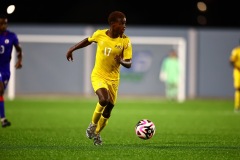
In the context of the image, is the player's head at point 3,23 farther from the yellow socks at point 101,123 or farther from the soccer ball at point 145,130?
the soccer ball at point 145,130

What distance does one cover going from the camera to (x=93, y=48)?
101ft

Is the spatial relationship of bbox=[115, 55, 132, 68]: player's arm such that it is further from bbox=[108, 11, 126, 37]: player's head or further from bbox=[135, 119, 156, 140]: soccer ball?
bbox=[135, 119, 156, 140]: soccer ball

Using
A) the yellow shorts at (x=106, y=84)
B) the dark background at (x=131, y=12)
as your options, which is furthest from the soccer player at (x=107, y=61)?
the dark background at (x=131, y=12)

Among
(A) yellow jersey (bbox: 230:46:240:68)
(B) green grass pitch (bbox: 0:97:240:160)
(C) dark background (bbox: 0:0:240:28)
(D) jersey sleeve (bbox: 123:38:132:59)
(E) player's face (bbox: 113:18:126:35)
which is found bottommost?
(B) green grass pitch (bbox: 0:97:240:160)

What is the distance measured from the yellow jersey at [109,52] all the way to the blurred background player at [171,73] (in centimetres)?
1635

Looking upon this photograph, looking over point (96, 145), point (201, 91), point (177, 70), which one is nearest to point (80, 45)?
point (96, 145)

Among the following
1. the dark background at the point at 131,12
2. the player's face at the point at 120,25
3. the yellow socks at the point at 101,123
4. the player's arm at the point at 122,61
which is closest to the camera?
the player's arm at the point at 122,61

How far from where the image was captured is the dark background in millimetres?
44750

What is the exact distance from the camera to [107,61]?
38.2ft

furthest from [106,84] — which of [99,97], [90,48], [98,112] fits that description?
[90,48]

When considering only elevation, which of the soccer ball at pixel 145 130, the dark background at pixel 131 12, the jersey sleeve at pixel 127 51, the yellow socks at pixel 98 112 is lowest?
the soccer ball at pixel 145 130

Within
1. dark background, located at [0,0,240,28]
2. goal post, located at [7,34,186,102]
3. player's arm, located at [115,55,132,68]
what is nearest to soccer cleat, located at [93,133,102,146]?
player's arm, located at [115,55,132,68]

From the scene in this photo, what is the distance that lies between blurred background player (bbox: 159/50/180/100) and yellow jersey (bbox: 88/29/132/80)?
53.6 ft

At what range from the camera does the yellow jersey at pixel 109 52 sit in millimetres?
11500
